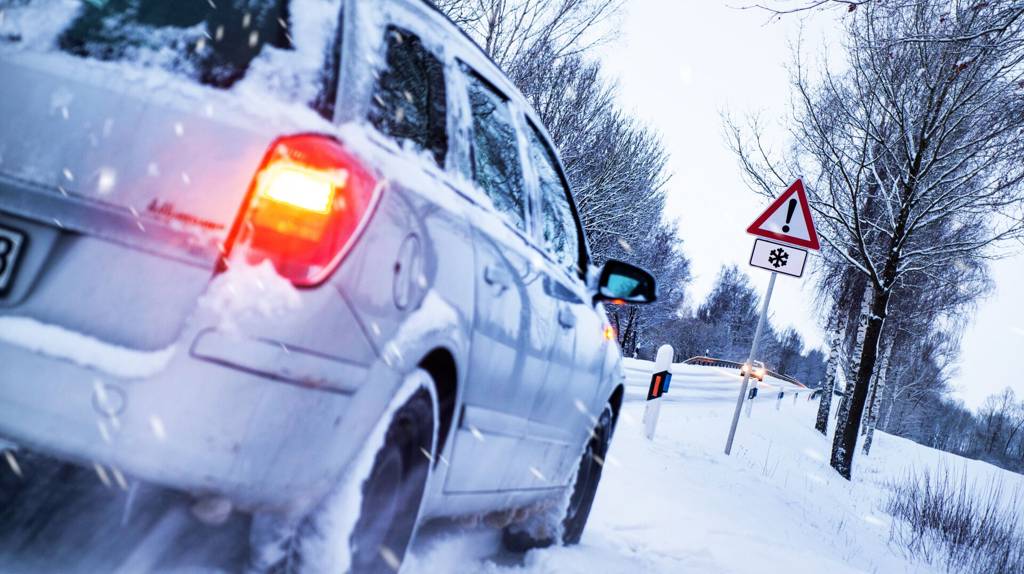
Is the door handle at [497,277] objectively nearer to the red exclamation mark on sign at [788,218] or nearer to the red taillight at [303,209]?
the red taillight at [303,209]

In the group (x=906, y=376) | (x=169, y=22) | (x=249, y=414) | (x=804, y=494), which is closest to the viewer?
(x=249, y=414)

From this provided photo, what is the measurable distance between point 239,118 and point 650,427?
9.38m

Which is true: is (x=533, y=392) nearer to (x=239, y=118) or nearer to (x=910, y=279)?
(x=239, y=118)

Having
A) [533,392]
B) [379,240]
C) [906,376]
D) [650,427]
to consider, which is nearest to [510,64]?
[650,427]

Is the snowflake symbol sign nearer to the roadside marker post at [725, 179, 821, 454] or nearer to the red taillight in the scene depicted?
the roadside marker post at [725, 179, 821, 454]

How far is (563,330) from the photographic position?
3729 mm

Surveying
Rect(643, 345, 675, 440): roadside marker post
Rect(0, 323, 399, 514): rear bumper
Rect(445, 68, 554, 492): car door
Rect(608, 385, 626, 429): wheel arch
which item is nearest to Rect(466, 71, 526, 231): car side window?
Rect(445, 68, 554, 492): car door

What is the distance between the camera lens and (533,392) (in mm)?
3396

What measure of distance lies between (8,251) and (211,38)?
0.72 metres

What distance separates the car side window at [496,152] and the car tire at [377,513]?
923mm

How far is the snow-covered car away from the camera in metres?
1.84

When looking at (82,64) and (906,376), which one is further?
(906,376)

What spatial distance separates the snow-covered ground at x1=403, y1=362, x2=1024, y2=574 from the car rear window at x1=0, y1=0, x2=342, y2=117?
6.61ft

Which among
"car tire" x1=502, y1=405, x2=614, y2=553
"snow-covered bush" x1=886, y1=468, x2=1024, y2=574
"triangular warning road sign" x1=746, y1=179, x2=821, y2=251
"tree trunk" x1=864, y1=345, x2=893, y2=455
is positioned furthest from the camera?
"tree trunk" x1=864, y1=345, x2=893, y2=455
